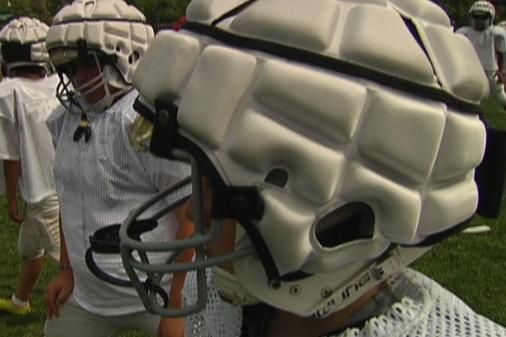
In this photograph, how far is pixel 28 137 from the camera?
18.4ft

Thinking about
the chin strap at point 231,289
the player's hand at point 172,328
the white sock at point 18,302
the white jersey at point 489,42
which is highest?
the chin strap at point 231,289

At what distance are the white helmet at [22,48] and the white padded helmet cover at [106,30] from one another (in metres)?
1.98

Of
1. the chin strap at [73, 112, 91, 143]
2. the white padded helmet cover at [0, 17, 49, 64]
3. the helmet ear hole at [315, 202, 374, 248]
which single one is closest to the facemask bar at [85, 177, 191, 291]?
the helmet ear hole at [315, 202, 374, 248]

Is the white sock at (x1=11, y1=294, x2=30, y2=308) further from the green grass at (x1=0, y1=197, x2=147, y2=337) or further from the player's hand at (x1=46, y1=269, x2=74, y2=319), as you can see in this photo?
the player's hand at (x1=46, y1=269, x2=74, y2=319)

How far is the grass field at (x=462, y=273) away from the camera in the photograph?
219 inches

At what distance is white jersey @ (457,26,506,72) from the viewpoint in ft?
40.8

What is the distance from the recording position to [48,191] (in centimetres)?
569

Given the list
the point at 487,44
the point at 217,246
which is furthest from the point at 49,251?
the point at 487,44

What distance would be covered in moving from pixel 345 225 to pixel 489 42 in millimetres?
11487

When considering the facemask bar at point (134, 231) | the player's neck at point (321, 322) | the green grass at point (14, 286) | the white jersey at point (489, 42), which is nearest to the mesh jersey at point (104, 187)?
the facemask bar at point (134, 231)

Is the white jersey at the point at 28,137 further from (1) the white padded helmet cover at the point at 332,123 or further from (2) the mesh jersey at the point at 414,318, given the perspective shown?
(1) the white padded helmet cover at the point at 332,123

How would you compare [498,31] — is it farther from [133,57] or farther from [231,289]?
[231,289]

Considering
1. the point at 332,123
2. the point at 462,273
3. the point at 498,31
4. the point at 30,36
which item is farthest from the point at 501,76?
the point at 332,123

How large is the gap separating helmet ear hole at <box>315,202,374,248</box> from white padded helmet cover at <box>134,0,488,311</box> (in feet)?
0.05
